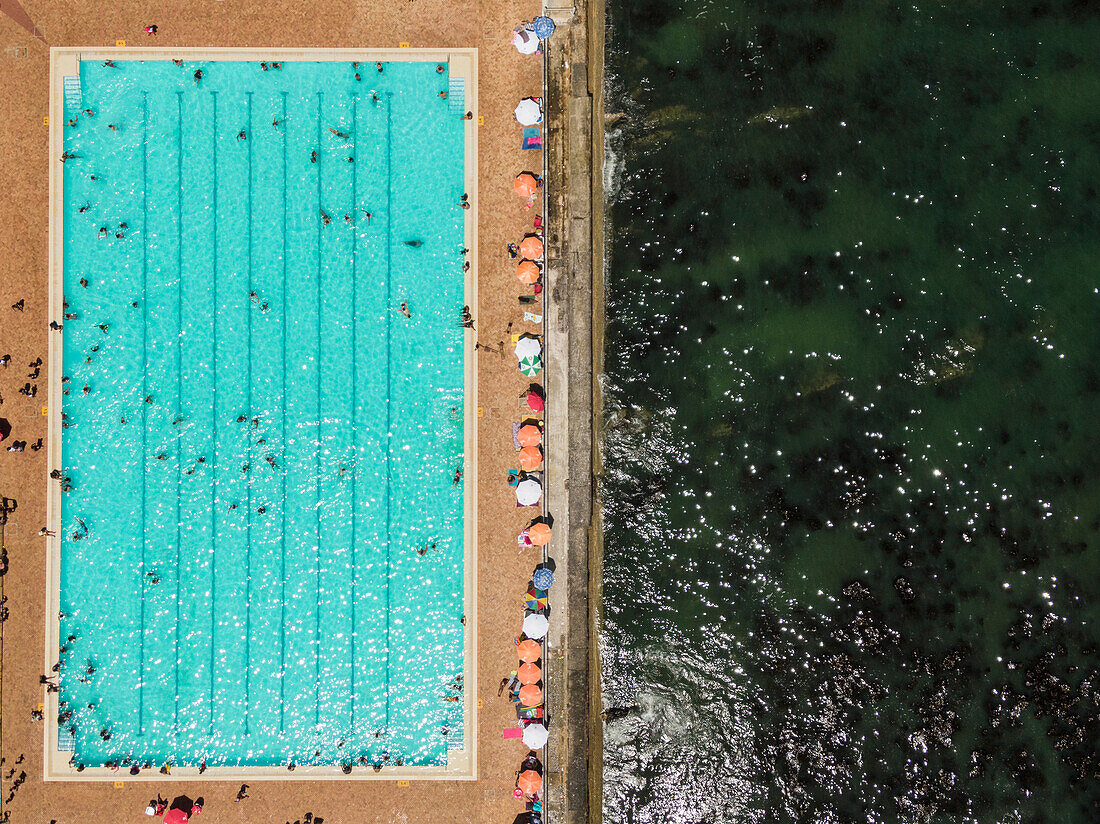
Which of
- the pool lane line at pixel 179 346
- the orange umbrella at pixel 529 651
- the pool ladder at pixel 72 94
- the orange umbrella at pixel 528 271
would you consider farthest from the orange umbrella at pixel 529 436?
the pool ladder at pixel 72 94

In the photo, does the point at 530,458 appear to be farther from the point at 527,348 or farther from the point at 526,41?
the point at 526,41

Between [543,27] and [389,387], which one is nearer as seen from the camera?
[543,27]

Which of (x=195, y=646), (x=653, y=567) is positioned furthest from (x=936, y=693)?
(x=195, y=646)

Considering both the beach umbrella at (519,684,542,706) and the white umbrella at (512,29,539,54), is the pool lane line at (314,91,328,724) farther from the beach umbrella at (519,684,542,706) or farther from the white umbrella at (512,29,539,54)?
the white umbrella at (512,29,539,54)

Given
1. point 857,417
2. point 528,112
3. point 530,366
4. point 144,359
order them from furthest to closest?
point 857,417
point 144,359
point 530,366
point 528,112

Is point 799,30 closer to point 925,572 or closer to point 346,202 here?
point 346,202

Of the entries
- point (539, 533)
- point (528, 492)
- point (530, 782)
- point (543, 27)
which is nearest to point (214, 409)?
point (528, 492)

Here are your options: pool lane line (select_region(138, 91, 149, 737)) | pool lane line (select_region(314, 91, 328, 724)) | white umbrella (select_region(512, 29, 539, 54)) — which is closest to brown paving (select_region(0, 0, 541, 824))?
white umbrella (select_region(512, 29, 539, 54))
